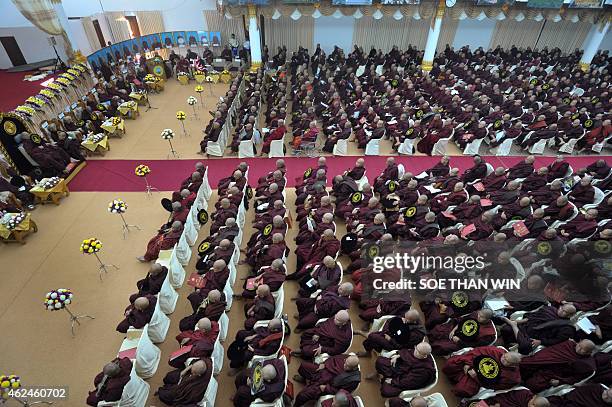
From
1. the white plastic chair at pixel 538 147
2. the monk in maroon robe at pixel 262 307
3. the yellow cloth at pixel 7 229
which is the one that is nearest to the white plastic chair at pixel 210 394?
the monk in maroon robe at pixel 262 307

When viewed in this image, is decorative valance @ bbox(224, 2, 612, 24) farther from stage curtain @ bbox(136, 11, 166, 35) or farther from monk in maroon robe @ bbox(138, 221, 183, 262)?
monk in maroon robe @ bbox(138, 221, 183, 262)

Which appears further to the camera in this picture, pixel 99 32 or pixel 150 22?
pixel 150 22

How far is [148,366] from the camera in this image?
5.71m

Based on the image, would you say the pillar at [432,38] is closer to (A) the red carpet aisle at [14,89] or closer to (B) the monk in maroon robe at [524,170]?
(B) the monk in maroon robe at [524,170]

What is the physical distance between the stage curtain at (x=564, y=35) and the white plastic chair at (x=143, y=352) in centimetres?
2661

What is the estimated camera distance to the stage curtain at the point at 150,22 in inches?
765

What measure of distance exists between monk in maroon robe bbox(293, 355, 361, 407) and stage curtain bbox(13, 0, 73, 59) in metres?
17.3

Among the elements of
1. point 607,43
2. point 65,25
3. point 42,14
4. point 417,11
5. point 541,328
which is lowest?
point 541,328

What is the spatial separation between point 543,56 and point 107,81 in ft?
79.4

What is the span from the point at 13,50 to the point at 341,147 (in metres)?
19.3

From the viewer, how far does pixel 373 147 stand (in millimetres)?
12016

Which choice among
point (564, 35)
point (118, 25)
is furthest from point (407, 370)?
point (564, 35)

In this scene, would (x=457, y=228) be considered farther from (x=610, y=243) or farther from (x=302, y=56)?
(x=302, y=56)

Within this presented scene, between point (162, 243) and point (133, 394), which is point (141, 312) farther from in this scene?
point (162, 243)
